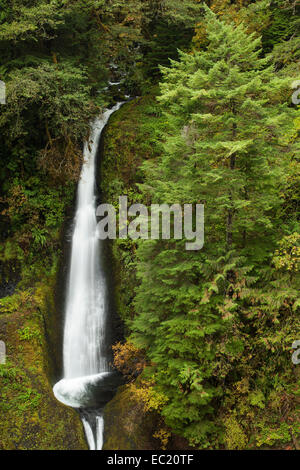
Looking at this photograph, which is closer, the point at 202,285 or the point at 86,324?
the point at 202,285

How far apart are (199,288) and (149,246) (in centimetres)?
172

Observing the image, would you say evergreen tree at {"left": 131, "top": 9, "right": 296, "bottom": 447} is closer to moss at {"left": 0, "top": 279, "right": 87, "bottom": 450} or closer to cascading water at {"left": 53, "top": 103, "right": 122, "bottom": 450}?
moss at {"left": 0, "top": 279, "right": 87, "bottom": 450}

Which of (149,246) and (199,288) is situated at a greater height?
(149,246)

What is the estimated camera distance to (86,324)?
12109 millimetres

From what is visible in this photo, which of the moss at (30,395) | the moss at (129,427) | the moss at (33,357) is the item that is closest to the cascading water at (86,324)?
the moss at (129,427)

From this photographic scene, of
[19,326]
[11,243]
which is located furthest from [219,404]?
[11,243]

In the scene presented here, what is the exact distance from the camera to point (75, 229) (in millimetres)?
13539

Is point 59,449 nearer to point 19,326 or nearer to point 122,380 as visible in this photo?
point 122,380

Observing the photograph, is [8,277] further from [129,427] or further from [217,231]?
[217,231]

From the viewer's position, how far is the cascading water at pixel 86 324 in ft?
33.9

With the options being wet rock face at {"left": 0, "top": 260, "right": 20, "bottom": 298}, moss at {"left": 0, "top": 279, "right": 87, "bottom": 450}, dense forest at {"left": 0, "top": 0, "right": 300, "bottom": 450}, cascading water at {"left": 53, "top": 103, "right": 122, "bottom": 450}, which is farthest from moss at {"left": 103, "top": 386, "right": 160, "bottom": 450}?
wet rock face at {"left": 0, "top": 260, "right": 20, "bottom": 298}

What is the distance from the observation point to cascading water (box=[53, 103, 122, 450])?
1034 cm

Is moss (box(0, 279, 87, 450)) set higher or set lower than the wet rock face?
lower

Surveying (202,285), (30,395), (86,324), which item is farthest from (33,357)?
(202,285)
